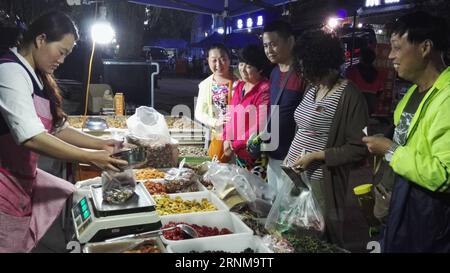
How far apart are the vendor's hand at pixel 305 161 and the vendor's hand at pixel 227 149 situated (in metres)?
1.05

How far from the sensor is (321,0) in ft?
38.6

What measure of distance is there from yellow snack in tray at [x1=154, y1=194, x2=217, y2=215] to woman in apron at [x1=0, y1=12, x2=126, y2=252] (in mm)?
585

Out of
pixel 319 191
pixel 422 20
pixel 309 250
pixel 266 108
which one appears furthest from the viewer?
pixel 266 108

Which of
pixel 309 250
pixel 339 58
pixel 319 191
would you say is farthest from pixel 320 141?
pixel 309 250

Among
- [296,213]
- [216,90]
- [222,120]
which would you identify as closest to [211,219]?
[296,213]

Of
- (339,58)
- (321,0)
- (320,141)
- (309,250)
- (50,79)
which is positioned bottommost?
(309,250)

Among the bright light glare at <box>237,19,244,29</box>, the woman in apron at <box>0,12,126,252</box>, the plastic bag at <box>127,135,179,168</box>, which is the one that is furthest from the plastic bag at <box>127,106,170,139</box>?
the bright light glare at <box>237,19,244,29</box>

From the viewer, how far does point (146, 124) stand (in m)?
3.48

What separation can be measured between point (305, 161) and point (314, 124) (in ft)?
0.81

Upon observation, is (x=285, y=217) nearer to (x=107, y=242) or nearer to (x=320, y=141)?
(x=320, y=141)

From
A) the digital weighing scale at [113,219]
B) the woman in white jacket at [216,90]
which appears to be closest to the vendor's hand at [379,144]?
the digital weighing scale at [113,219]

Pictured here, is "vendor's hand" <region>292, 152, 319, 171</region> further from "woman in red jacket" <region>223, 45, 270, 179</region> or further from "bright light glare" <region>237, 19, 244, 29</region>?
"bright light glare" <region>237, 19, 244, 29</region>

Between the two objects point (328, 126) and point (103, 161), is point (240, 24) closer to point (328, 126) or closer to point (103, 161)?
point (328, 126)

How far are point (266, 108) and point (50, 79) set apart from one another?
1.57m
